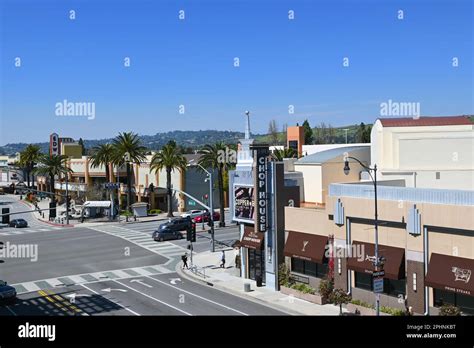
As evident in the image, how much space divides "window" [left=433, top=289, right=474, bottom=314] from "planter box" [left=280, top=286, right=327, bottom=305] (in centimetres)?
616

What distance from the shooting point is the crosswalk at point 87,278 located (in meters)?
34.3

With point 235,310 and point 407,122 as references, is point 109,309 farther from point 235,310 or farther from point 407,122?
point 407,122

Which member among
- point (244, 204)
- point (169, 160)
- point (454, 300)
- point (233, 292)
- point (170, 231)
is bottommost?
point (233, 292)

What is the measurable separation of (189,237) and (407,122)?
18.2m

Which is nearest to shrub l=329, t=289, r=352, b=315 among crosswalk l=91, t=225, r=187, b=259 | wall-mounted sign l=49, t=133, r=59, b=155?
crosswalk l=91, t=225, r=187, b=259

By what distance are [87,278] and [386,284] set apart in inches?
769

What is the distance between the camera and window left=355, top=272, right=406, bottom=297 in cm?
2612

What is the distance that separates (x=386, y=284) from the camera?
2675cm

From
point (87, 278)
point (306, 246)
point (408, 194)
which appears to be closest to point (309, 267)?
point (306, 246)

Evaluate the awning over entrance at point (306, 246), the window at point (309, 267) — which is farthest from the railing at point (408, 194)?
the window at point (309, 267)

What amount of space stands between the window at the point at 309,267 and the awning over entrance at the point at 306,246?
0.59 metres

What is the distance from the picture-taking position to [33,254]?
46.8 metres

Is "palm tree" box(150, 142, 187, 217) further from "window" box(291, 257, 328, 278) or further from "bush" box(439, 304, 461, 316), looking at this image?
"bush" box(439, 304, 461, 316)

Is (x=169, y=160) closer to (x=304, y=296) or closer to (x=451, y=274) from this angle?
(x=304, y=296)
